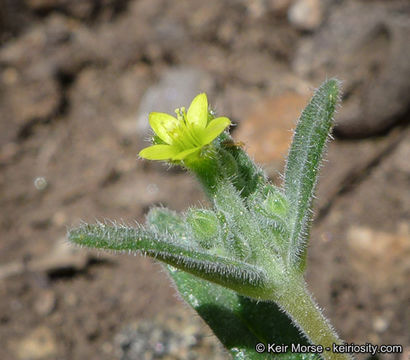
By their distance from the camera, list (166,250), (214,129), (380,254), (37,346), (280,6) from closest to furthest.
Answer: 1. (166,250)
2. (214,129)
3. (380,254)
4. (37,346)
5. (280,6)

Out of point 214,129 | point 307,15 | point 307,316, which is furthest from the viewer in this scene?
point 307,15

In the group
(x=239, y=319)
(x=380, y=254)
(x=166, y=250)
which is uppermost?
(x=166, y=250)

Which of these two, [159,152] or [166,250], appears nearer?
[166,250]

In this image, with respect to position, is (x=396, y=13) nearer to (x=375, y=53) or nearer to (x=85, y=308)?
(x=375, y=53)

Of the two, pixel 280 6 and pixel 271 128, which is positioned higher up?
pixel 280 6

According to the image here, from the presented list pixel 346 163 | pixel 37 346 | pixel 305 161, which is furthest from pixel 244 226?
pixel 346 163

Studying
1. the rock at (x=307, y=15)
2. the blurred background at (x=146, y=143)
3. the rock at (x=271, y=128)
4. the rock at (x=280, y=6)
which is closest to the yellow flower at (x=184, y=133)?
the blurred background at (x=146, y=143)

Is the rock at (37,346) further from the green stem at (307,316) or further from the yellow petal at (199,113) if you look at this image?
the yellow petal at (199,113)

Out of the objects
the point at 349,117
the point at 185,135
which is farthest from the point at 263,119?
the point at 185,135

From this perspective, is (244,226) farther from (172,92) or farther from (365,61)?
(365,61)
